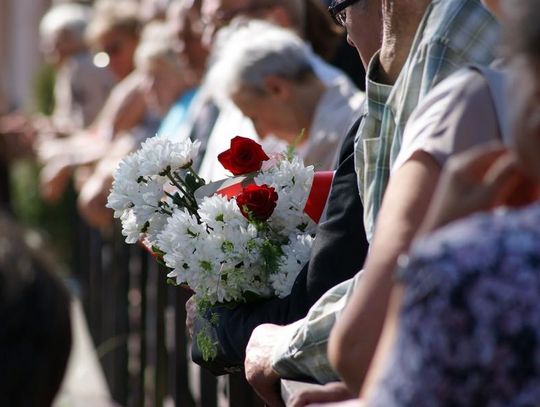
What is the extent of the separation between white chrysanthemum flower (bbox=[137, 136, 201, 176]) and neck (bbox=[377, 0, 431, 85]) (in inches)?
30.3

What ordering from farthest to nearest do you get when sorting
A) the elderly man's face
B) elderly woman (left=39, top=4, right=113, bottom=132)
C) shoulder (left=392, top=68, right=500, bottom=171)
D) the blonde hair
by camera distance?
1. elderly woman (left=39, top=4, right=113, bottom=132)
2. the blonde hair
3. the elderly man's face
4. shoulder (left=392, top=68, right=500, bottom=171)

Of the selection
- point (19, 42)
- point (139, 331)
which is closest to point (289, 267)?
point (139, 331)

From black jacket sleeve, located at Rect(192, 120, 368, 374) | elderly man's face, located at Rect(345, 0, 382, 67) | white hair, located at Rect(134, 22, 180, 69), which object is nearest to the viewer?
black jacket sleeve, located at Rect(192, 120, 368, 374)

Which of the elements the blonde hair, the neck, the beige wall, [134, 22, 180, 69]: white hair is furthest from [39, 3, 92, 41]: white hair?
the beige wall

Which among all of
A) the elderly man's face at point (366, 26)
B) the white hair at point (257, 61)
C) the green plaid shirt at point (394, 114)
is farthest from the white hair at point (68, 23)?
the green plaid shirt at point (394, 114)

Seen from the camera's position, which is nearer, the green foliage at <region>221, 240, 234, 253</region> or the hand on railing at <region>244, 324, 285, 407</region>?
the hand on railing at <region>244, 324, 285, 407</region>

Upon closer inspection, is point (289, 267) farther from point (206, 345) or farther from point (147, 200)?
point (147, 200)

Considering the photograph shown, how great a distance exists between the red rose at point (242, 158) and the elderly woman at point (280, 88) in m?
1.63

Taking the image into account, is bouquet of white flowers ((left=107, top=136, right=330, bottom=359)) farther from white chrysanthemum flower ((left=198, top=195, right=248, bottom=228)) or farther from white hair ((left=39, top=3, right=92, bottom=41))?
white hair ((left=39, top=3, right=92, bottom=41))

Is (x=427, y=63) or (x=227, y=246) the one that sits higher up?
(x=427, y=63)

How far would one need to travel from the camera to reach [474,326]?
189 cm

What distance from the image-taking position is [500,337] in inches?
74.5

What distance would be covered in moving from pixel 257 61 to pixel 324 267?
2376mm

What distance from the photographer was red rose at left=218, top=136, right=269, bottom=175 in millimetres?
3750
